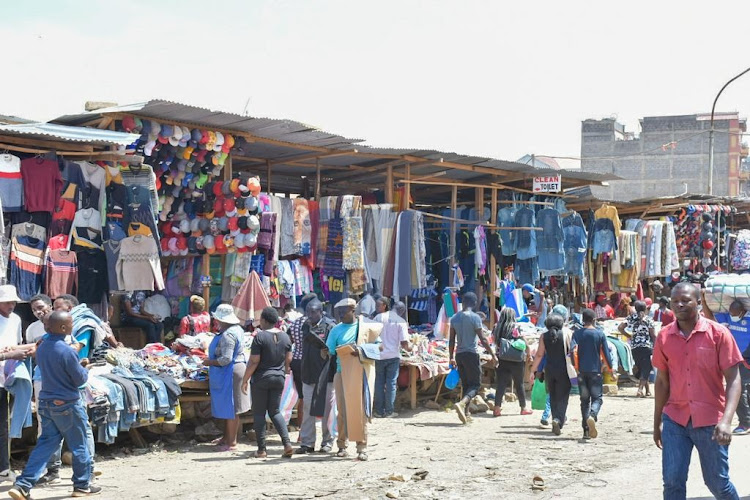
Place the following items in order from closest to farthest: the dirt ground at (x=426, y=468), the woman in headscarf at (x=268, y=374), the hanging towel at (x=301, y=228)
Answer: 1. the dirt ground at (x=426, y=468)
2. the woman in headscarf at (x=268, y=374)
3. the hanging towel at (x=301, y=228)

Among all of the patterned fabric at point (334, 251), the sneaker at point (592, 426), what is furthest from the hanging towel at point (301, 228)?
the sneaker at point (592, 426)

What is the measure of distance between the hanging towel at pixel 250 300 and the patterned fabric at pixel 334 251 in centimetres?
185

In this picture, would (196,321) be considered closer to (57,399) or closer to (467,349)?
(467,349)

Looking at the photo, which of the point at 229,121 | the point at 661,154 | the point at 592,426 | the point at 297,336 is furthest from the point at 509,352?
the point at 661,154

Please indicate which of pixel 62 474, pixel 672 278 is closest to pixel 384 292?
pixel 62 474

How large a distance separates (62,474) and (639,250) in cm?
1509

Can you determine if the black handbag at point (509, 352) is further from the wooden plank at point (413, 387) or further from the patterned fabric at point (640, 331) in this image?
the patterned fabric at point (640, 331)

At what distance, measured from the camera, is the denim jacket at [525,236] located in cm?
1762

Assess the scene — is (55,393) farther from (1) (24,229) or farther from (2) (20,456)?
(1) (24,229)

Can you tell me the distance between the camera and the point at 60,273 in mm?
10617

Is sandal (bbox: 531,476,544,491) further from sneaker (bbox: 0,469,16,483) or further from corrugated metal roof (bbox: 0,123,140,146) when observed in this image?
corrugated metal roof (bbox: 0,123,140,146)

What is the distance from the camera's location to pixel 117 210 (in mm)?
11383

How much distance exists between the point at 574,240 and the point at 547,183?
81.5 inches

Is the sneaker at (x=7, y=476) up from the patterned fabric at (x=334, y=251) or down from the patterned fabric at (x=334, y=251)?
down
